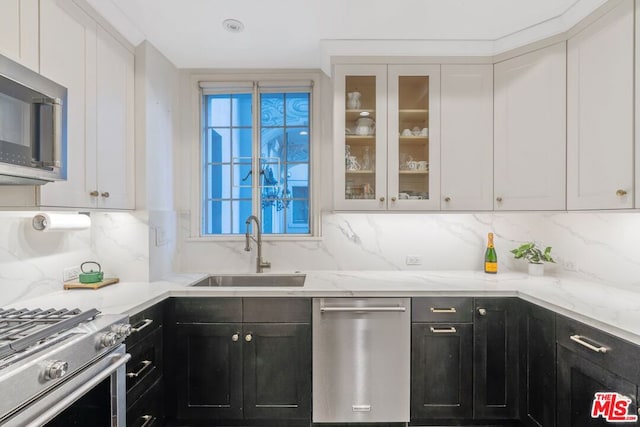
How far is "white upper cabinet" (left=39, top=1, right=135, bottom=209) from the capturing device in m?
1.48

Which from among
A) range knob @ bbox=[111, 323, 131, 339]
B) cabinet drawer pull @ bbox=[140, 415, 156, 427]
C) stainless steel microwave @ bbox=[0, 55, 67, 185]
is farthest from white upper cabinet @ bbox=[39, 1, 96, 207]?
cabinet drawer pull @ bbox=[140, 415, 156, 427]

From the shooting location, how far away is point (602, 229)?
2.04 meters

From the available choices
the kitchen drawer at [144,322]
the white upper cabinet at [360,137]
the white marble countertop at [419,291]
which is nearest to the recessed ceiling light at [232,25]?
the white upper cabinet at [360,137]

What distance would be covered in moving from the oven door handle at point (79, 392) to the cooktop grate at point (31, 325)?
21cm

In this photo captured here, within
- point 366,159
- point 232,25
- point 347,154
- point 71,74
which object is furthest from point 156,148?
point 366,159

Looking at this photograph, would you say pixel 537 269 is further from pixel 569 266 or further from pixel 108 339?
pixel 108 339

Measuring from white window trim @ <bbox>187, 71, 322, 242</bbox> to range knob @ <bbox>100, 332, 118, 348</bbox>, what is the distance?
4.36 ft

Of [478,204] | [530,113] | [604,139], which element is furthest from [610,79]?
[478,204]

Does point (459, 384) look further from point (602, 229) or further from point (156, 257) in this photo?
point (156, 257)

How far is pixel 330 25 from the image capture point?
199cm

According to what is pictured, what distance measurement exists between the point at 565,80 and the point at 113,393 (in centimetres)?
284

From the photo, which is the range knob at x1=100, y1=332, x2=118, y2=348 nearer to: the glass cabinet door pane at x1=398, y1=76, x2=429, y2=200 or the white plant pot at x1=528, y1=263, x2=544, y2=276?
the glass cabinet door pane at x1=398, y1=76, x2=429, y2=200

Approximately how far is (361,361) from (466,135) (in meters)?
1.63

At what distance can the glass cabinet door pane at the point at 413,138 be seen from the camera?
224 cm
